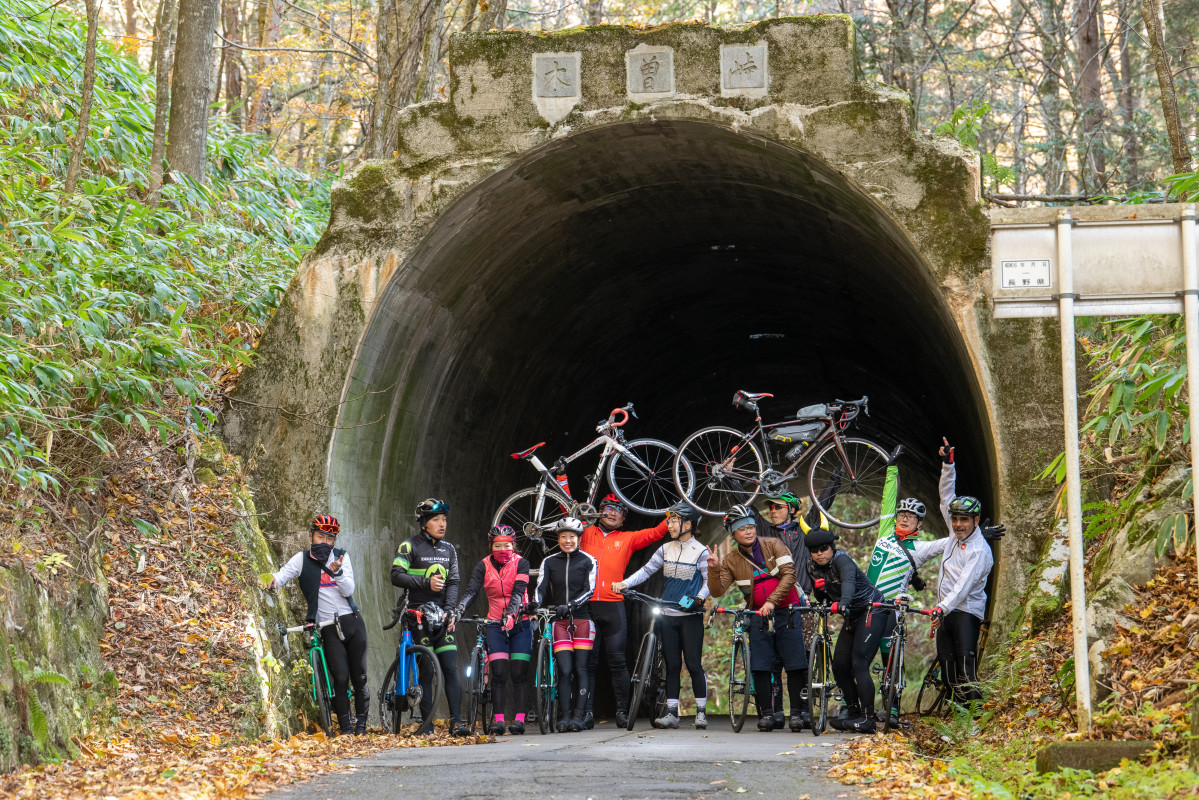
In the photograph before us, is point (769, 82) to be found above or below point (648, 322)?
above

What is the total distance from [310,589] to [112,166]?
5.72 meters

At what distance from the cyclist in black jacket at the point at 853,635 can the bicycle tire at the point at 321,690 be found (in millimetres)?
3790

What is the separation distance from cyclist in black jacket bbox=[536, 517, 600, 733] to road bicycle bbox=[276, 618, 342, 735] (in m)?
1.83

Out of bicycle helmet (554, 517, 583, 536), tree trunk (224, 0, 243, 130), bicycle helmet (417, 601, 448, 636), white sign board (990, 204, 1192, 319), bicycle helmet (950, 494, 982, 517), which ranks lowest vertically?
bicycle helmet (417, 601, 448, 636)

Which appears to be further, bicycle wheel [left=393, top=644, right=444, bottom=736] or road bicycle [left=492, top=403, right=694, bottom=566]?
road bicycle [left=492, top=403, right=694, bottom=566]

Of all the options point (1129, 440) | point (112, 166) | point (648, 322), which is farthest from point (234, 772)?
point (648, 322)

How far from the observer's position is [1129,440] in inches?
342

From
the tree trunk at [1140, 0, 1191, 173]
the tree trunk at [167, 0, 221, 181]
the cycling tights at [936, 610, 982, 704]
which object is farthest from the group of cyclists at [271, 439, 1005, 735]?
the tree trunk at [167, 0, 221, 181]

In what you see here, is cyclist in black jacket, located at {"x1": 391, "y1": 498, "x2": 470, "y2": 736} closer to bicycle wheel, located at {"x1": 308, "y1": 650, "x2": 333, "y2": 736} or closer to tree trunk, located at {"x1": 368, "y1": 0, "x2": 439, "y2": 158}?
bicycle wheel, located at {"x1": 308, "y1": 650, "x2": 333, "y2": 736}

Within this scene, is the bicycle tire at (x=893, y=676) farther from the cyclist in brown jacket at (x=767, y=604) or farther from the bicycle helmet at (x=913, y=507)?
the bicycle helmet at (x=913, y=507)

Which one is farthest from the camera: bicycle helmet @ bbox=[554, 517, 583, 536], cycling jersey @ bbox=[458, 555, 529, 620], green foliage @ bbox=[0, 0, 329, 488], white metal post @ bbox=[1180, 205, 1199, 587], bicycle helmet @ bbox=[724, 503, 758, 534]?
bicycle helmet @ bbox=[554, 517, 583, 536]

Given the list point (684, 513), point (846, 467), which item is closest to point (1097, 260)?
point (684, 513)

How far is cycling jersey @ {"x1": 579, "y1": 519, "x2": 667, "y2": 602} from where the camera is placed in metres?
10.3

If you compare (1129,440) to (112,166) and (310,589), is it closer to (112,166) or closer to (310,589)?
(310,589)
